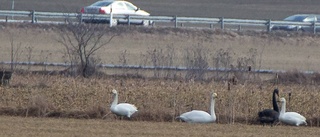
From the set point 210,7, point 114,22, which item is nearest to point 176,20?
point 114,22

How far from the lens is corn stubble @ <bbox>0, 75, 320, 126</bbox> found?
2012cm

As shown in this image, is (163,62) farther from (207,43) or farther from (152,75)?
(207,43)

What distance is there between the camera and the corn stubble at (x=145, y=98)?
20125 millimetres

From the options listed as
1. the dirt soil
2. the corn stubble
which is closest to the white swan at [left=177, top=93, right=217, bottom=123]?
the corn stubble

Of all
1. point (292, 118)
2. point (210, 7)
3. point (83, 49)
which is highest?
point (210, 7)

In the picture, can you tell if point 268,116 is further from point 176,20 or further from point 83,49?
point 176,20

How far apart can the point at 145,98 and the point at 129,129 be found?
398 centimetres

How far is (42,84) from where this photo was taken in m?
23.6

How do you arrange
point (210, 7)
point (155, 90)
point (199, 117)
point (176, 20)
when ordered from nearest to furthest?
point (199, 117)
point (155, 90)
point (176, 20)
point (210, 7)

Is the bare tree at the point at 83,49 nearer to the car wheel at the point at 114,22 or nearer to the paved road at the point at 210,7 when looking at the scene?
the car wheel at the point at 114,22

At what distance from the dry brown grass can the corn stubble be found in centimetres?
65

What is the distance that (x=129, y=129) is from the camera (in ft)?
59.3

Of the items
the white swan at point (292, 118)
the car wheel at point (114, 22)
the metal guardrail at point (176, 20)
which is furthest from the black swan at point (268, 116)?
the metal guardrail at point (176, 20)

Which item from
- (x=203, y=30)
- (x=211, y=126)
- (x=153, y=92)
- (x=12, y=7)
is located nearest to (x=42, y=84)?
(x=153, y=92)
